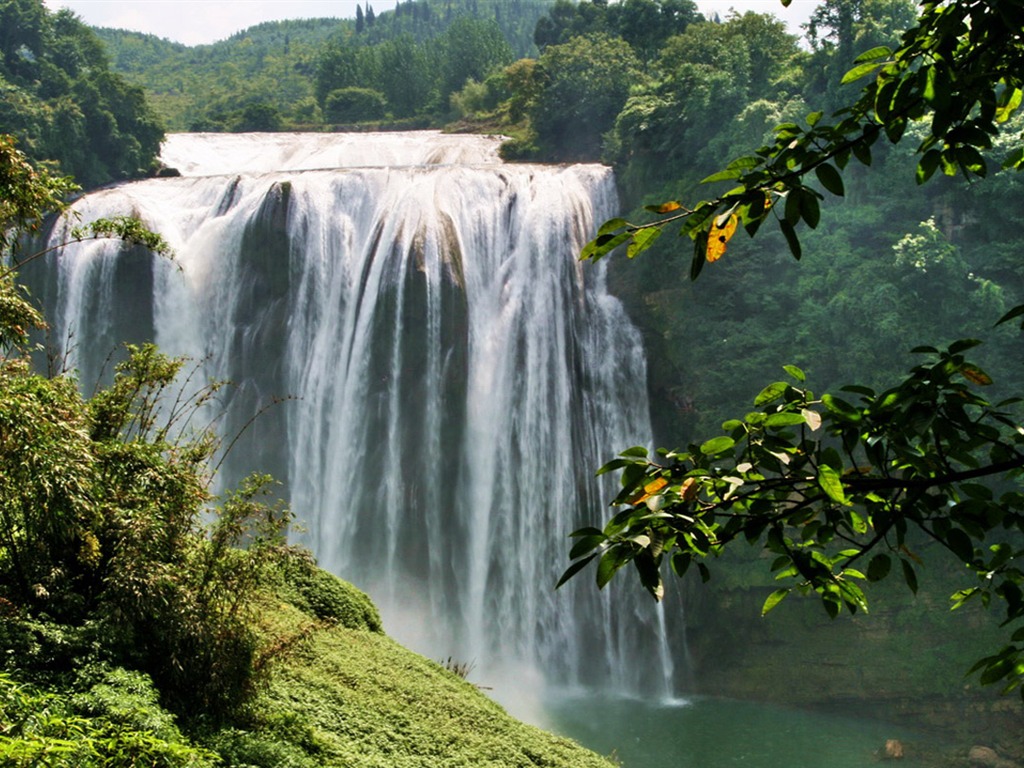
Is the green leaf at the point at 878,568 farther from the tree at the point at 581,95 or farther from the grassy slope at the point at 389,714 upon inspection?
the tree at the point at 581,95

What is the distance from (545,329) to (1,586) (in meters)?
15.6

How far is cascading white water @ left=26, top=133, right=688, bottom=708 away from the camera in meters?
20.7

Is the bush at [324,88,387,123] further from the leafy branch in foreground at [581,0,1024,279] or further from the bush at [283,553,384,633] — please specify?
the leafy branch in foreground at [581,0,1024,279]

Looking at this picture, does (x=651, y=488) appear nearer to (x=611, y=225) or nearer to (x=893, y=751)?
(x=611, y=225)

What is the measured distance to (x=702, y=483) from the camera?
2395 millimetres

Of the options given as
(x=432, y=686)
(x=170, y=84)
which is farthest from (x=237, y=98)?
(x=432, y=686)

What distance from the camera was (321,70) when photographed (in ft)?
165

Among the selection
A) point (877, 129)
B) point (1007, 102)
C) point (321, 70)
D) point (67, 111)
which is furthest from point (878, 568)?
point (321, 70)

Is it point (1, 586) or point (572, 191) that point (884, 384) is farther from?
point (1, 586)

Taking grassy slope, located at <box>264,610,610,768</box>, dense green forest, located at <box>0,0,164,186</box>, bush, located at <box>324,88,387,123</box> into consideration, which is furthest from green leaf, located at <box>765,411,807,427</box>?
bush, located at <box>324,88,387,123</box>

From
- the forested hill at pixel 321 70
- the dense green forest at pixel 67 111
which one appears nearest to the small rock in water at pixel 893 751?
the dense green forest at pixel 67 111

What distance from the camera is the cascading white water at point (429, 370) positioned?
67.8 feet

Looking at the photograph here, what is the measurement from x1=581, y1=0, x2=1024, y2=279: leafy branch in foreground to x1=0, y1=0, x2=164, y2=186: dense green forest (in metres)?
26.8

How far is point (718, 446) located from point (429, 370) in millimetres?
19332
